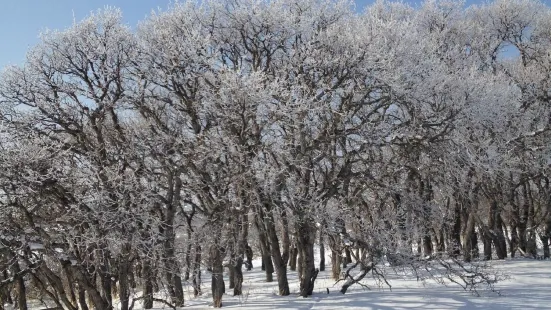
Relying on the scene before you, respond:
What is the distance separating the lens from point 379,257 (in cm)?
1389

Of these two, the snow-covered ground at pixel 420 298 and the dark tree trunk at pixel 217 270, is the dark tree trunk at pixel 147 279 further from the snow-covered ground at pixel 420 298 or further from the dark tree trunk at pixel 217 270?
the dark tree trunk at pixel 217 270

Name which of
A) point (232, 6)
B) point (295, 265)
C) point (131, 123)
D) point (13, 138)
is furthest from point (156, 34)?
point (295, 265)

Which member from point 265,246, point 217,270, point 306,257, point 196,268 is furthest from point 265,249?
point 217,270

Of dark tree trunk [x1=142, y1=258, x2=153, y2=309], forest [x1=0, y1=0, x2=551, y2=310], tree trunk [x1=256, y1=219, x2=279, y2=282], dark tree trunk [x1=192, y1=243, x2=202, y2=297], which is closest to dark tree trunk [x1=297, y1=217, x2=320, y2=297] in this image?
forest [x1=0, y1=0, x2=551, y2=310]

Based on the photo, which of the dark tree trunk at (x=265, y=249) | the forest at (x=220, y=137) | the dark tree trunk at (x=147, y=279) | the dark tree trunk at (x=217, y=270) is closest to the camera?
the forest at (x=220, y=137)

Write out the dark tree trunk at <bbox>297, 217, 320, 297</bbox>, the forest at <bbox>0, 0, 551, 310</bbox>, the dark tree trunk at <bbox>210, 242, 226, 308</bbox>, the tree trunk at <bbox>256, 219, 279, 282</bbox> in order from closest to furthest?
the forest at <bbox>0, 0, 551, 310</bbox>, the dark tree trunk at <bbox>210, 242, 226, 308</bbox>, the dark tree trunk at <bbox>297, 217, 320, 297</bbox>, the tree trunk at <bbox>256, 219, 279, 282</bbox>

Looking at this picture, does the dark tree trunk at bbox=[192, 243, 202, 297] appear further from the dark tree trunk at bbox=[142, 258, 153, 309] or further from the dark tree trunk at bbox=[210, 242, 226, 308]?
the dark tree trunk at bbox=[142, 258, 153, 309]

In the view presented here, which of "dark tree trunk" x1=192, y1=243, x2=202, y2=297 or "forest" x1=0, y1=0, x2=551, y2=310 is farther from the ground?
"forest" x1=0, y1=0, x2=551, y2=310

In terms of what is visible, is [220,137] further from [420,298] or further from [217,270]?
[420,298]

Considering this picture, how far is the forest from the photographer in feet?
40.5

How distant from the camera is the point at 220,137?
13602 mm

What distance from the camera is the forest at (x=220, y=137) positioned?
40.5ft

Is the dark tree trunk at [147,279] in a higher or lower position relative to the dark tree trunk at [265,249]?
lower

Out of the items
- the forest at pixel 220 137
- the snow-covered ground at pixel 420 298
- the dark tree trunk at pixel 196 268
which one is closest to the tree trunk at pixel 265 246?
the forest at pixel 220 137
